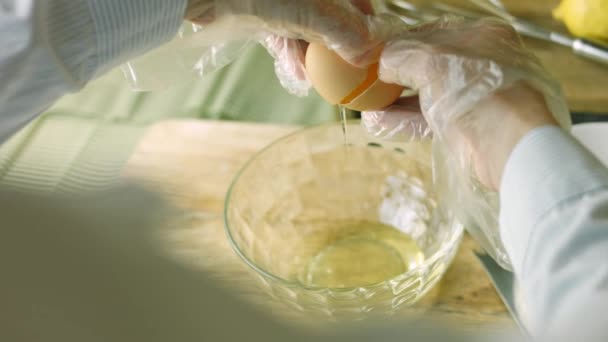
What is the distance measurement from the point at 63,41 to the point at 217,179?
1.53 feet

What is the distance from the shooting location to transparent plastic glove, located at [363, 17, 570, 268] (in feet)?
2.03

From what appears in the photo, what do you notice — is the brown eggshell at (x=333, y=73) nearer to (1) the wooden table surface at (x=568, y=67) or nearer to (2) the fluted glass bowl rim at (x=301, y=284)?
(2) the fluted glass bowl rim at (x=301, y=284)

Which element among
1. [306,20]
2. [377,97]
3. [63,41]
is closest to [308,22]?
[306,20]

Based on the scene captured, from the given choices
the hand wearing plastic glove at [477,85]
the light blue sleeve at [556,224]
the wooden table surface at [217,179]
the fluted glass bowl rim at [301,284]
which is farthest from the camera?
the wooden table surface at [217,179]

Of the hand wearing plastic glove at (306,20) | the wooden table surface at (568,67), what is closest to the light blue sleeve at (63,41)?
the hand wearing plastic glove at (306,20)

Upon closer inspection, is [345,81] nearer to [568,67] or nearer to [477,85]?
[477,85]

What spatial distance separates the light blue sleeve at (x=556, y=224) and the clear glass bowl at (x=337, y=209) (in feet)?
1.00

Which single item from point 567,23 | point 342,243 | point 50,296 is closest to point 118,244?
point 50,296

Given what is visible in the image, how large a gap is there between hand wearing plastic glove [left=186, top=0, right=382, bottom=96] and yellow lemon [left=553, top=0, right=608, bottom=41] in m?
0.59

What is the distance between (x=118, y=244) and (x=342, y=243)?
822 mm

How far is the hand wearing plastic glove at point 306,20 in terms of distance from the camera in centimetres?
69

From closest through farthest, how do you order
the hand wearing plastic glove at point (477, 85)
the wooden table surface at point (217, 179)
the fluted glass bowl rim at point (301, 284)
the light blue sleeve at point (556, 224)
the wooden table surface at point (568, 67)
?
1. the light blue sleeve at point (556, 224)
2. the hand wearing plastic glove at point (477, 85)
3. the fluted glass bowl rim at point (301, 284)
4. the wooden table surface at point (217, 179)
5. the wooden table surface at point (568, 67)

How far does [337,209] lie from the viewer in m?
1.05

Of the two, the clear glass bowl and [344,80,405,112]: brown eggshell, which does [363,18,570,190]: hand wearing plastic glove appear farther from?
the clear glass bowl
